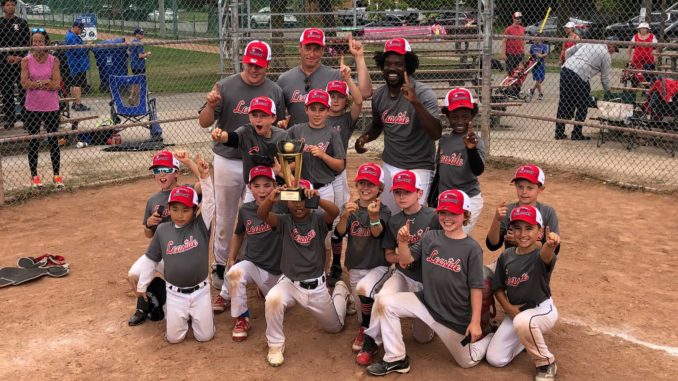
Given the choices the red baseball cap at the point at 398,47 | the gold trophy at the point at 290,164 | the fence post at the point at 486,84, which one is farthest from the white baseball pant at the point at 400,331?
the fence post at the point at 486,84

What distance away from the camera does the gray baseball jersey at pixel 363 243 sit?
5615 mm

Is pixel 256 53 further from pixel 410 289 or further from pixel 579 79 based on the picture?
pixel 579 79

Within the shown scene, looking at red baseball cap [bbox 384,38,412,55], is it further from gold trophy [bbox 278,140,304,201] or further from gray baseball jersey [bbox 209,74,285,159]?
gold trophy [bbox 278,140,304,201]

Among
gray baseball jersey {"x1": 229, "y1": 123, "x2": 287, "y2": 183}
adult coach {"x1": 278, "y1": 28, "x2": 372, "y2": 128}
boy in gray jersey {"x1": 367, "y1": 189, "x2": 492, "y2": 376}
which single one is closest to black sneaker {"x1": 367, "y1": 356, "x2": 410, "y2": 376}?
boy in gray jersey {"x1": 367, "y1": 189, "x2": 492, "y2": 376}

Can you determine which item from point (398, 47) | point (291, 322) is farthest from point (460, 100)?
point (291, 322)

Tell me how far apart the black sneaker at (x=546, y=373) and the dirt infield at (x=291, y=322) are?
0.10 m

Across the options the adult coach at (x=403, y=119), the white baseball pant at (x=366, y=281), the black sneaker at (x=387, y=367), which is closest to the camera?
the black sneaker at (x=387, y=367)

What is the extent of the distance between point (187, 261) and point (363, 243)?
4.46 ft

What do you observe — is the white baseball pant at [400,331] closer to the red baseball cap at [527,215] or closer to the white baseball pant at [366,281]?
the white baseball pant at [366,281]

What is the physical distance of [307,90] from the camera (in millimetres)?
6469

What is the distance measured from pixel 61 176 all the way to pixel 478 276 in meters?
7.40

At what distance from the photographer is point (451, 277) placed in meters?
4.99

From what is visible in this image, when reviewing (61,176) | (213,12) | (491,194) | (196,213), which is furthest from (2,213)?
(213,12)

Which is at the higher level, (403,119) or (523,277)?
(403,119)
